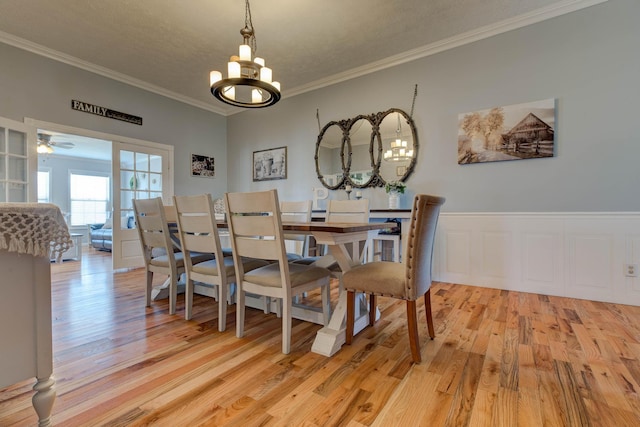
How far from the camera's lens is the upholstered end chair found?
1505 mm

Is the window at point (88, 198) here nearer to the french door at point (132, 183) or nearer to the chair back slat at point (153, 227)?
the french door at point (132, 183)

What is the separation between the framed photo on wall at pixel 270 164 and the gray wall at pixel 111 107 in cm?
84

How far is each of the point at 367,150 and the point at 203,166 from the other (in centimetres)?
302

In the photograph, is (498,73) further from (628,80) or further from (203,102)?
(203,102)

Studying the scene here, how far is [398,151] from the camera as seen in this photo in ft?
12.3

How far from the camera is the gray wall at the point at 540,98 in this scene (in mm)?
2592

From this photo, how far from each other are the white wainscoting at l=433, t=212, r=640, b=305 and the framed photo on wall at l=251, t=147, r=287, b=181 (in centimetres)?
265

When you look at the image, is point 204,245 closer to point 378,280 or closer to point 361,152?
point 378,280

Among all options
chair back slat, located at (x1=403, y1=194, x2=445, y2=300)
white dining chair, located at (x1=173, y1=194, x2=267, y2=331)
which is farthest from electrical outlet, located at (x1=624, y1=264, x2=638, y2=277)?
white dining chair, located at (x1=173, y1=194, x2=267, y2=331)

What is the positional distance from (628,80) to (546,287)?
1.99 metres

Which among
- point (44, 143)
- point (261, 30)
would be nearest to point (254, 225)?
point (261, 30)

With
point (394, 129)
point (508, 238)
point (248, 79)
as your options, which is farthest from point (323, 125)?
point (508, 238)

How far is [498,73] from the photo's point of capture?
311 centimetres

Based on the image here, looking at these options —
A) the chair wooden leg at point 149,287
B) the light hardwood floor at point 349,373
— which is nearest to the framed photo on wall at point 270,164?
the chair wooden leg at point 149,287
